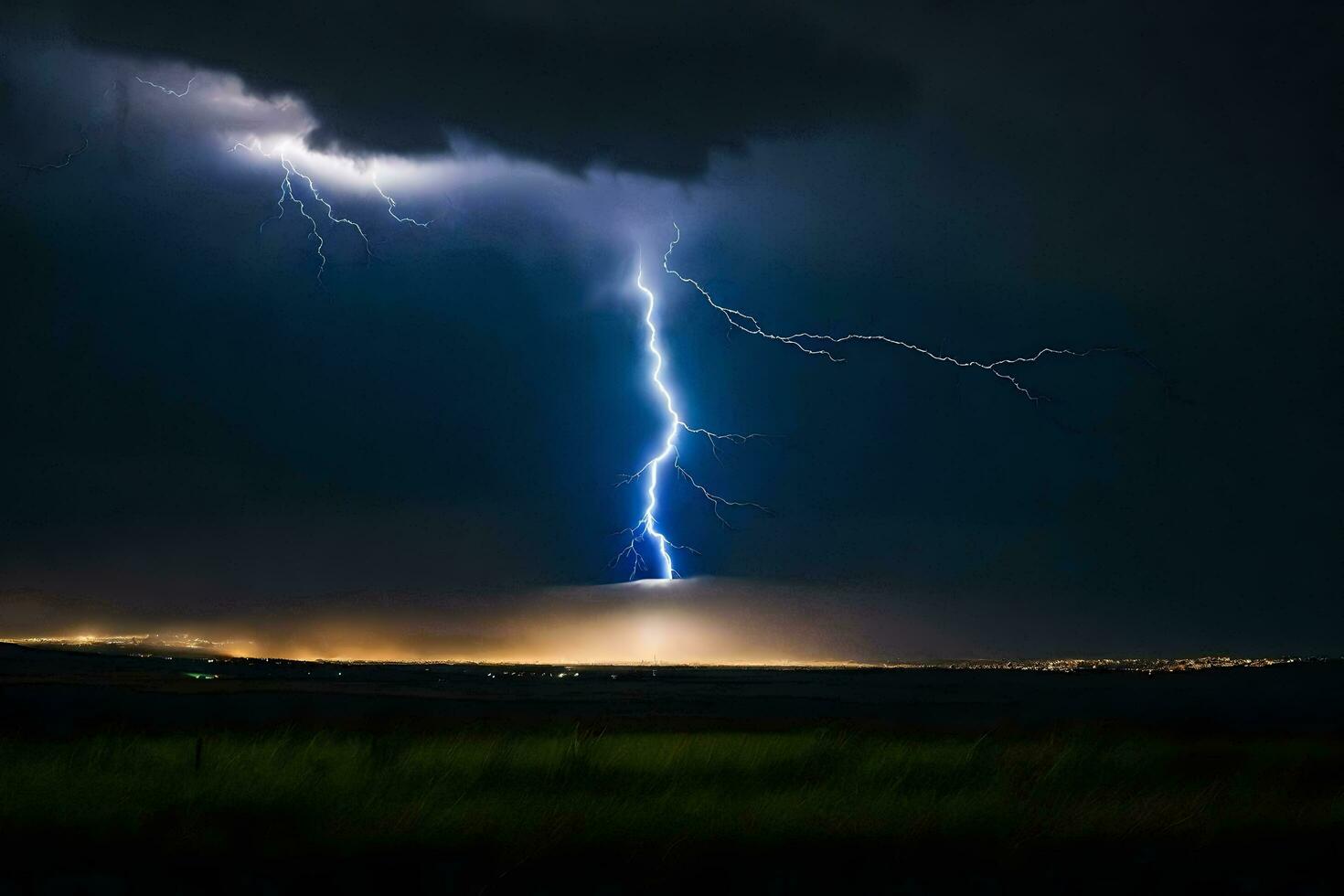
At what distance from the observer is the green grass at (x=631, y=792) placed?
37.5 feet

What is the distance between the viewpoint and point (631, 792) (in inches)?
566

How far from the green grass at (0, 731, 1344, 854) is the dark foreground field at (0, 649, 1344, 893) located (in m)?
0.04

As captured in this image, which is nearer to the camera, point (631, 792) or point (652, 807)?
point (652, 807)

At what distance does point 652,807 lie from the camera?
492 inches

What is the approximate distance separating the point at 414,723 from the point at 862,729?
8.15 metres

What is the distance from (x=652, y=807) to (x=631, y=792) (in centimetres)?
193

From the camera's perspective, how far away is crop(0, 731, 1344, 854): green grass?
1143 cm

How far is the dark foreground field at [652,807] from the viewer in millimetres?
10375

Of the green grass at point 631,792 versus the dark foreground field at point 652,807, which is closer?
the dark foreground field at point 652,807

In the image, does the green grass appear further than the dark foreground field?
Yes

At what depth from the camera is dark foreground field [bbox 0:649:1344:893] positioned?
10.4 m

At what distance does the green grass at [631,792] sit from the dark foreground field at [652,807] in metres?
0.04

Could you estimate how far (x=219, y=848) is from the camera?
10.8 metres

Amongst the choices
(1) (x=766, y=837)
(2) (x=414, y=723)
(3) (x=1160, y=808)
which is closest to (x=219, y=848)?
(1) (x=766, y=837)
